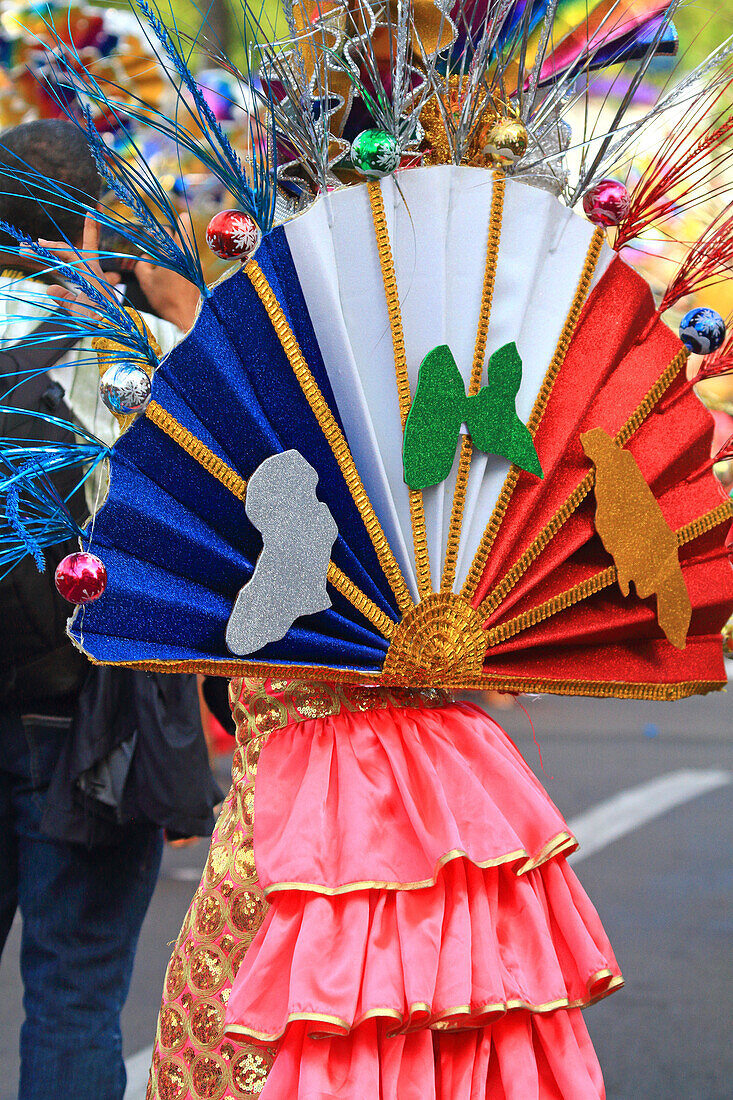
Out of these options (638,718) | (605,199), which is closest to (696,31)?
(605,199)

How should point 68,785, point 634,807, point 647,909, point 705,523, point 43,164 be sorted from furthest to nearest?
point 634,807
point 647,909
point 68,785
point 43,164
point 705,523

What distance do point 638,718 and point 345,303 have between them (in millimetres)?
8261

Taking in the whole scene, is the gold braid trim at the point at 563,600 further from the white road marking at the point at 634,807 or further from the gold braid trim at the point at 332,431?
the white road marking at the point at 634,807

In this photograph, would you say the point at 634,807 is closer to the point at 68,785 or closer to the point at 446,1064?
the point at 68,785

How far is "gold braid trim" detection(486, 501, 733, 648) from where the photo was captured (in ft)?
5.23

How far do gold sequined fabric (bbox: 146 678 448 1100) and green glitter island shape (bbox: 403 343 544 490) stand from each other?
0.29 meters

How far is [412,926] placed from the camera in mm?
1449

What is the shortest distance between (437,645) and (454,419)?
0.89 ft

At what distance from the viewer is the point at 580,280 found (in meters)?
1.64

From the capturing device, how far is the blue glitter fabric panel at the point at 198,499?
1.45 m

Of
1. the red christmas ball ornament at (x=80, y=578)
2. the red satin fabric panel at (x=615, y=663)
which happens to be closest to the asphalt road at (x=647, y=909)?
the red satin fabric panel at (x=615, y=663)

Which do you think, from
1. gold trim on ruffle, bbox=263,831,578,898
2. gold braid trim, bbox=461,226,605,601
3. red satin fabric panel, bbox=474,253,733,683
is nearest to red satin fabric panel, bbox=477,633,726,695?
red satin fabric panel, bbox=474,253,733,683

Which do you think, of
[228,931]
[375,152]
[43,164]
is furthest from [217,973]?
[43,164]

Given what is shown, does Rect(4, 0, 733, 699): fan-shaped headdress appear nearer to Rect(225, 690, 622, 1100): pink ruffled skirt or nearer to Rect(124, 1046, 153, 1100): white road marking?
Rect(225, 690, 622, 1100): pink ruffled skirt
